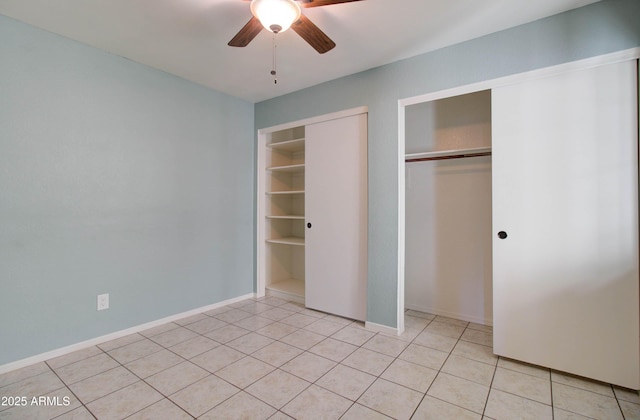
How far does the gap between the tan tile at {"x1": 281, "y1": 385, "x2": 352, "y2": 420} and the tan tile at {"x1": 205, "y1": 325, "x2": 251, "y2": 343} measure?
3.34 ft

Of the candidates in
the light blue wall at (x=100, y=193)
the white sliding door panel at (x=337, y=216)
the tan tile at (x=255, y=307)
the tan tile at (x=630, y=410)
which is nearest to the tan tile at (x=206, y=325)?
the light blue wall at (x=100, y=193)

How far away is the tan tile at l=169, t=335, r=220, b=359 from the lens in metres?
2.28

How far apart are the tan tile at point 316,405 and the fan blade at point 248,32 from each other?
7.28 ft

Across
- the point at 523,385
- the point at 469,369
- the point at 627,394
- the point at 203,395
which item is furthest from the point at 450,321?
the point at 203,395

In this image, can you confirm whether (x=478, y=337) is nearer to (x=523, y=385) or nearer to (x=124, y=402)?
(x=523, y=385)

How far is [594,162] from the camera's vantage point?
6.15ft

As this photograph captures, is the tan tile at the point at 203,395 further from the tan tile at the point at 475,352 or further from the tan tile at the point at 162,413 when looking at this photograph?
the tan tile at the point at 475,352

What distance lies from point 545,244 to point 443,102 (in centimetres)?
173

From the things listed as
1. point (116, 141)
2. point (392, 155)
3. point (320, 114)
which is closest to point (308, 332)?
point (392, 155)

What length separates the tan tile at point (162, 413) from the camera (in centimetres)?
157

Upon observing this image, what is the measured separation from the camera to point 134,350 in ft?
7.61

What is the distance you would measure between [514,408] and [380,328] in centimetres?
118

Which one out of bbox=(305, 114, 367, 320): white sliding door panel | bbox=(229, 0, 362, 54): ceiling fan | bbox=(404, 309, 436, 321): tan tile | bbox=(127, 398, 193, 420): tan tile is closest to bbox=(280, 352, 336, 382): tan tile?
bbox=(127, 398, 193, 420): tan tile

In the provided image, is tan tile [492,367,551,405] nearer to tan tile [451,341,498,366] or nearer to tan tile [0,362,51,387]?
tan tile [451,341,498,366]
